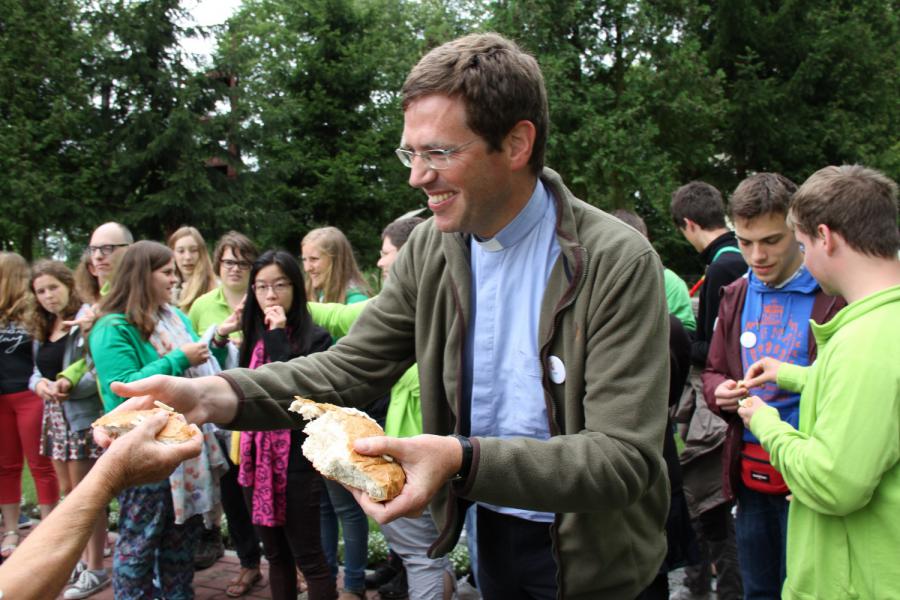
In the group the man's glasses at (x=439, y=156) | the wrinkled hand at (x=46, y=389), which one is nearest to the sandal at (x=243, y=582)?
the wrinkled hand at (x=46, y=389)

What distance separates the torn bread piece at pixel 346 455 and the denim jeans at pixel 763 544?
2.30 meters

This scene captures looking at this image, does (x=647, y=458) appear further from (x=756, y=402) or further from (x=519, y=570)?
(x=756, y=402)

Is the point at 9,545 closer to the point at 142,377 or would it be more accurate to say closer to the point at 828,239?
the point at 142,377

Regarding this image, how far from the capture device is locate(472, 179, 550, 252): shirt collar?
98.3 inches

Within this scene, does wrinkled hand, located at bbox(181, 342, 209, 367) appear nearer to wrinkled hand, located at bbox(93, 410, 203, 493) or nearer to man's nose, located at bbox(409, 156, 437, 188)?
wrinkled hand, located at bbox(93, 410, 203, 493)

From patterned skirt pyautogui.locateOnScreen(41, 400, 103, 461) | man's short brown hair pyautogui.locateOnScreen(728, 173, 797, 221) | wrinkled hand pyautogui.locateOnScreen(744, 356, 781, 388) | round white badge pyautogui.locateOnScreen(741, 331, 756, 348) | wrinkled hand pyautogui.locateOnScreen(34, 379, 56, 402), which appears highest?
man's short brown hair pyautogui.locateOnScreen(728, 173, 797, 221)

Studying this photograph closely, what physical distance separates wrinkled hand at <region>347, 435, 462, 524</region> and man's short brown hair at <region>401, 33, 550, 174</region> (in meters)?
0.92

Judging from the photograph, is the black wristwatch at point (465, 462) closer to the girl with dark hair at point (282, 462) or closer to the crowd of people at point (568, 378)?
the crowd of people at point (568, 378)

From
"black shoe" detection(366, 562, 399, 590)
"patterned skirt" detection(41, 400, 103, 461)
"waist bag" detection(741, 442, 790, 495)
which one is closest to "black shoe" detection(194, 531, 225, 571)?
"patterned skirt" detection(41, 400, 103, 461)

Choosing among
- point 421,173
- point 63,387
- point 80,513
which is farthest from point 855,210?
point 63,387

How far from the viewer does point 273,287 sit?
15.6 feet

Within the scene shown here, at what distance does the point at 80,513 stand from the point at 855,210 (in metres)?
2.64

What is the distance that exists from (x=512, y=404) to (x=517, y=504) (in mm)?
526

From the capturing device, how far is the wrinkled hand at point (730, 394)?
132 inches
